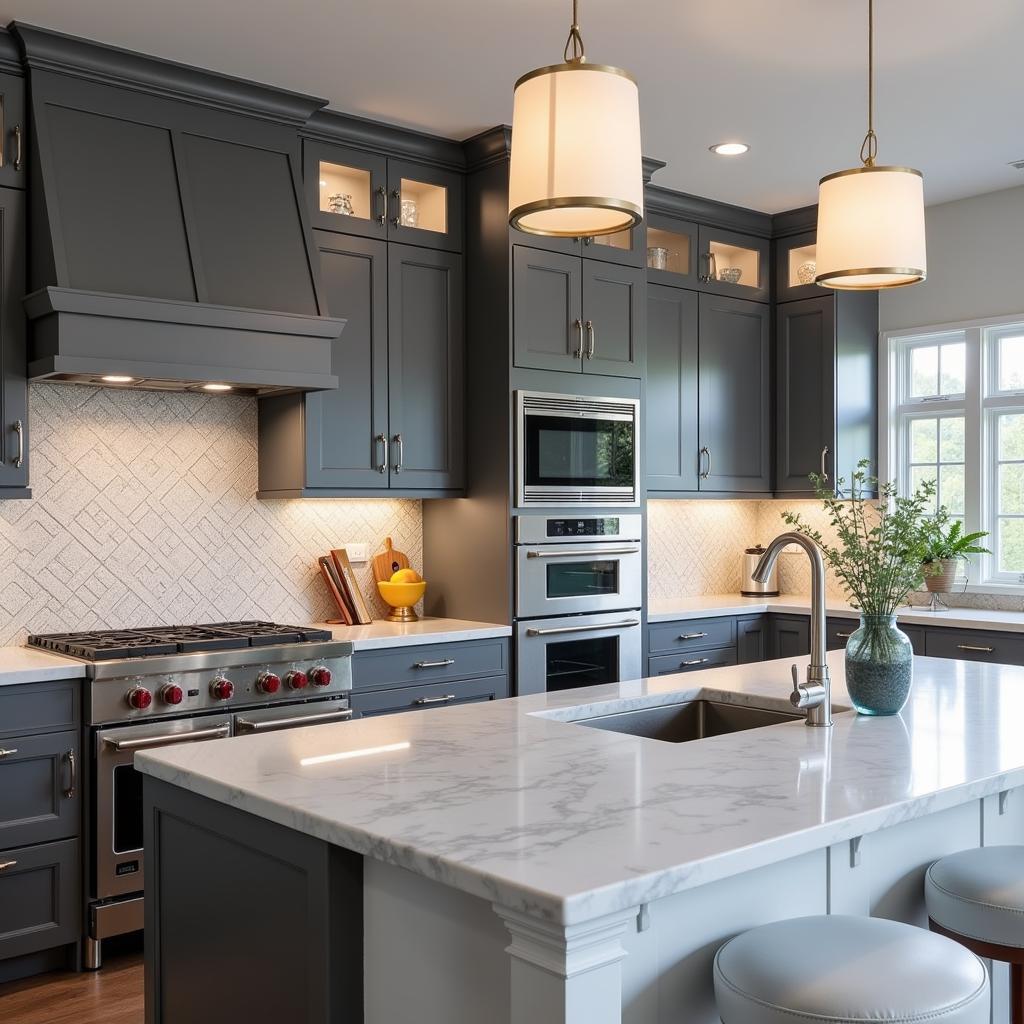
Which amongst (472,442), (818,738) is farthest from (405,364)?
(818,738)

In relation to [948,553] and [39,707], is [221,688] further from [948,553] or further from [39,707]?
[948,553]

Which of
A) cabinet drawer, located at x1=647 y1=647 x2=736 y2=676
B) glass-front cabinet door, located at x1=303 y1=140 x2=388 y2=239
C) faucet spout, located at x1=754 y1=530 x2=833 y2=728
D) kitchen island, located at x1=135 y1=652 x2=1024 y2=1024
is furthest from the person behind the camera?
cabinet drawer, located at x1=647 y1=647 x2=736 y2=676

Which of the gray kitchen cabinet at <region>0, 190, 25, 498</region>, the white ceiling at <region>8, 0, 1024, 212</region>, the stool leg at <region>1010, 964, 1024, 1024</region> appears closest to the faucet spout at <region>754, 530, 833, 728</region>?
the stool leg at <region>1010, 964, 1024, 1024</region>

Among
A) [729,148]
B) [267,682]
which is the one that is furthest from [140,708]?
[729,148]

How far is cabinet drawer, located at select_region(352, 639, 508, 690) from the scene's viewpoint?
4020 millimetres

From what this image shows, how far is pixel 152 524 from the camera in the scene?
13.5 ft

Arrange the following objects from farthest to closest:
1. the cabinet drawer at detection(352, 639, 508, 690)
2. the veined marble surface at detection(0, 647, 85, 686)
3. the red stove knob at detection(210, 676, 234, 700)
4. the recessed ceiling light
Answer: the recessed ceiling light < the cabinet drawer at detection(352, 639, 508, 690) < the red stove knob at detection(210, 676, 234, 700) < the veined marble surface at detection(0, 647, 85, 686)

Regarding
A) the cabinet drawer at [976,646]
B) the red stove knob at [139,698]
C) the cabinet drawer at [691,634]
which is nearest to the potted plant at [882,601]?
the red stove knob at [139,698]

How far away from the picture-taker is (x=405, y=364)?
4.46 metres

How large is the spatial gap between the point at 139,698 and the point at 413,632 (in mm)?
1133

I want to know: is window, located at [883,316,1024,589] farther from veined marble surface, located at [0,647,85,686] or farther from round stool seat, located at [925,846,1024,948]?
veined marble surface, located at [0,647,85,686]

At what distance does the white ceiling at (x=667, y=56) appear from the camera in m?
3.33

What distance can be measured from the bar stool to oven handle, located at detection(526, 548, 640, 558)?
2.53 metres

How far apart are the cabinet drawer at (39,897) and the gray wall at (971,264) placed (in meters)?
4.55
